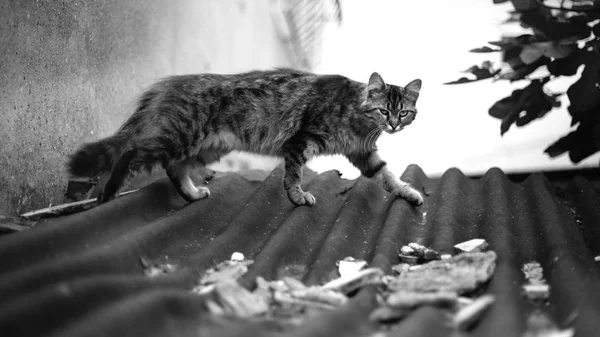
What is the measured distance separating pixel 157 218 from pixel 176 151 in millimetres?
409

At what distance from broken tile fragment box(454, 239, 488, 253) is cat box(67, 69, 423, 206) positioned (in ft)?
2.48

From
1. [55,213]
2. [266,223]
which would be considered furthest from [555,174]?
[55,213]

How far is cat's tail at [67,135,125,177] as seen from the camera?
2.51 meters

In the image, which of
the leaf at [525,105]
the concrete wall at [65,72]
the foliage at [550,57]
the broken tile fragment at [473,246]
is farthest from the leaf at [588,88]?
the concrete wall at [65,72]

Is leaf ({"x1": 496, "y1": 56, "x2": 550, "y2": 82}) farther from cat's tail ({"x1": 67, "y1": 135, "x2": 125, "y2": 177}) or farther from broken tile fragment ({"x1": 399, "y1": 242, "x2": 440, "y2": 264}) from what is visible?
cat's tail ({"x1": 67, "y1": 135, "x2": 125, "y2": 177})

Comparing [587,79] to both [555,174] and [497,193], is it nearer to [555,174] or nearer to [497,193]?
[497,193]

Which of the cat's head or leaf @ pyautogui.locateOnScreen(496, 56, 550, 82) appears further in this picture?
the cat's head

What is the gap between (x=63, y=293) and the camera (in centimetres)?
142

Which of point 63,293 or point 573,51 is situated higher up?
point 573,51

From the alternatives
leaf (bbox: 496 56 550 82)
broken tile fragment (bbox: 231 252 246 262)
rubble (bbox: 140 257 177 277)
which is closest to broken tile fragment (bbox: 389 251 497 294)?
broken tile fragment (bbox: 231 252 246 262)

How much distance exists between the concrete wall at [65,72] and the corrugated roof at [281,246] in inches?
16.6

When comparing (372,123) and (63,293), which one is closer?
(63,293)

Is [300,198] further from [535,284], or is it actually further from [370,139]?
[535,284]

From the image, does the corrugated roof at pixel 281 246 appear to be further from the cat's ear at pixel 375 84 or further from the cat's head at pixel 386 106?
the cat's ear at pixel 375 84
